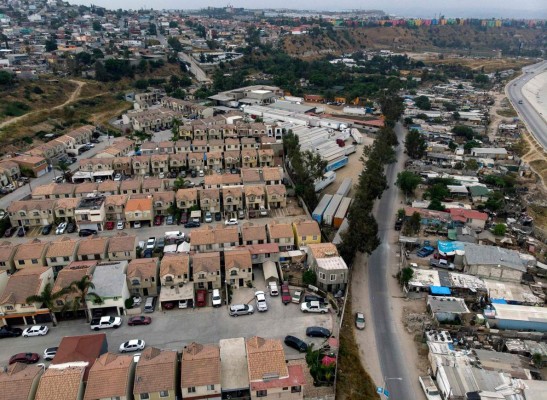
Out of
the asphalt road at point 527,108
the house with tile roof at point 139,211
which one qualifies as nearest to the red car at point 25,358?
the house with tile roof at point 139,211

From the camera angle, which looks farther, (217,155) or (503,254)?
(217,155)

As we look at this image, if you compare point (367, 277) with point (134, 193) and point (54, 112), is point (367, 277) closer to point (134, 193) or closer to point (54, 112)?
point (134, 193)

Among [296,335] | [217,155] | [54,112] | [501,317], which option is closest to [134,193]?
[217,155]

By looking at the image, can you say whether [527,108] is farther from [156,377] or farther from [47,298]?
[47,298]

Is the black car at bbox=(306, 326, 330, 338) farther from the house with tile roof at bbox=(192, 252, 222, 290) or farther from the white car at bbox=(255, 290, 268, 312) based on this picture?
the house with tile roof at bbox=(192, 252, 222, 290)

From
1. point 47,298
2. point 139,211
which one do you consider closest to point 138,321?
point 47,298

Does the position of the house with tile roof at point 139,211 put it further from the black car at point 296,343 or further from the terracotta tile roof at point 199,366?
the black car at point 296,343
